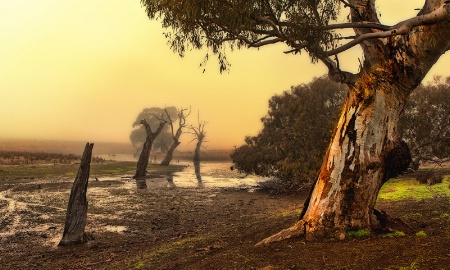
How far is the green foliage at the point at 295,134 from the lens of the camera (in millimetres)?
26125

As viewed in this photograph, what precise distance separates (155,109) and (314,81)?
296 feet

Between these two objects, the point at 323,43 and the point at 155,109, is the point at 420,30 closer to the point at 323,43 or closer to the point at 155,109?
the point at 323,43

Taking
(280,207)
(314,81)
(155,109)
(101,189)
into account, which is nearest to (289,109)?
(314,81)

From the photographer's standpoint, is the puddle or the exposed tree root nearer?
the exposed tree root

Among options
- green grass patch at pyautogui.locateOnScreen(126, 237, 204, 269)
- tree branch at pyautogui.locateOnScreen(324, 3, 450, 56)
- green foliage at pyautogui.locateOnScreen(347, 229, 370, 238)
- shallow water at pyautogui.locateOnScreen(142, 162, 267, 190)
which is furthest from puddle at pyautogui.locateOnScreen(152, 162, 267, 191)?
tree branch at pyautogui.locateOnScreen(324, 3, 450, 56)

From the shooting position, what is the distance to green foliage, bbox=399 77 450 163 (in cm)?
2956

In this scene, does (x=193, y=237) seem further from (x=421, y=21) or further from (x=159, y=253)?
(x=421, y=21)

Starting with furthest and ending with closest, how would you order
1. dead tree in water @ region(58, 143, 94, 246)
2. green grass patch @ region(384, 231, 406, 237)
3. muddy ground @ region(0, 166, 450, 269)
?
dead tree in water @ region(58, 143, 94, 246), green grass patch @ region(384, 231, 406, 237), muddy ground @ region(0, 166, 450, 269)

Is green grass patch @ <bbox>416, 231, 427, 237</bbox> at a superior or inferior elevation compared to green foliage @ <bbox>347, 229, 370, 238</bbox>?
superior

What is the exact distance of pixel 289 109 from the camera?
1170 inches

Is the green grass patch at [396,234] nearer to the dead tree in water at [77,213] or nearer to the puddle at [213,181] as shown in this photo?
the dead tree in water at [77,213]

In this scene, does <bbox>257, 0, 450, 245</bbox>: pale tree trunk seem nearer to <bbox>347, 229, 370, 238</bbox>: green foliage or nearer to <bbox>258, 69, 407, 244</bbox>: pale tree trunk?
<bbox>258, 69, 407, 244</bbox>: pale tree trunk

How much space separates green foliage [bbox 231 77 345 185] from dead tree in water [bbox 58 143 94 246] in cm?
1501

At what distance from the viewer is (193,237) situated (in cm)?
1277
